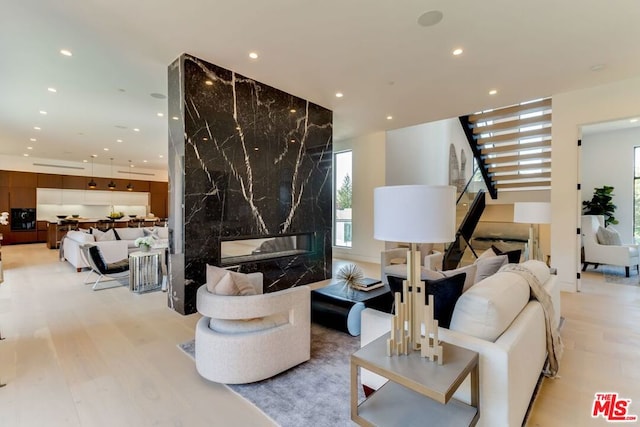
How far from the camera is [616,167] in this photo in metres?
7.36

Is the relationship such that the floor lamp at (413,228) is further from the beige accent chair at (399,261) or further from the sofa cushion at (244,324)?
the beige accent chair at (399,261)

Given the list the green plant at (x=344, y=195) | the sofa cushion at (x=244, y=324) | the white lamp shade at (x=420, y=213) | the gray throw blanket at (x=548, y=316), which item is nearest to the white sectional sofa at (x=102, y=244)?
the sofa cushion at (x=244, y=324)

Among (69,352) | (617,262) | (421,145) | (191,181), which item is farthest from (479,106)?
(69,352)

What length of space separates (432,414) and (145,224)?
38.4ft

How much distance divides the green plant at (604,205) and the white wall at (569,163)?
370 centimetres

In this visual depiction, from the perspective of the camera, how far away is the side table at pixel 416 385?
1.34 meters

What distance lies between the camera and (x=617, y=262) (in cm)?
553

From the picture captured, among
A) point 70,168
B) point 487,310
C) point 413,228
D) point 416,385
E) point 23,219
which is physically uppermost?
point 70,168

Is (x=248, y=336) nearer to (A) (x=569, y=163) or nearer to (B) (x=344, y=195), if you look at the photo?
(A) (x=569, y=163)

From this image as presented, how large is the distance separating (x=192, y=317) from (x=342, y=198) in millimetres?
5241

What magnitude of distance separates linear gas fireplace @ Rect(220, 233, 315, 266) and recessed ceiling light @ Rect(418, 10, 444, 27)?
11.4 ft

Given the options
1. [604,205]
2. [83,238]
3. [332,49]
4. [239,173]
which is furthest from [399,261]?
[83,238]

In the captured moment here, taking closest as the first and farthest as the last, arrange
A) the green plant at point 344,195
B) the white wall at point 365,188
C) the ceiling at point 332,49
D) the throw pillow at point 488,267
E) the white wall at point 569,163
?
the throw pillow at point 488,267, the ceiling at point 332,49, the white wall at point 569,163, the white wall at point 365,188, the green plant at point 344,195

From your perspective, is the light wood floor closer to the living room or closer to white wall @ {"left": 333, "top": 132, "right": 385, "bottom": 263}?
the living room
